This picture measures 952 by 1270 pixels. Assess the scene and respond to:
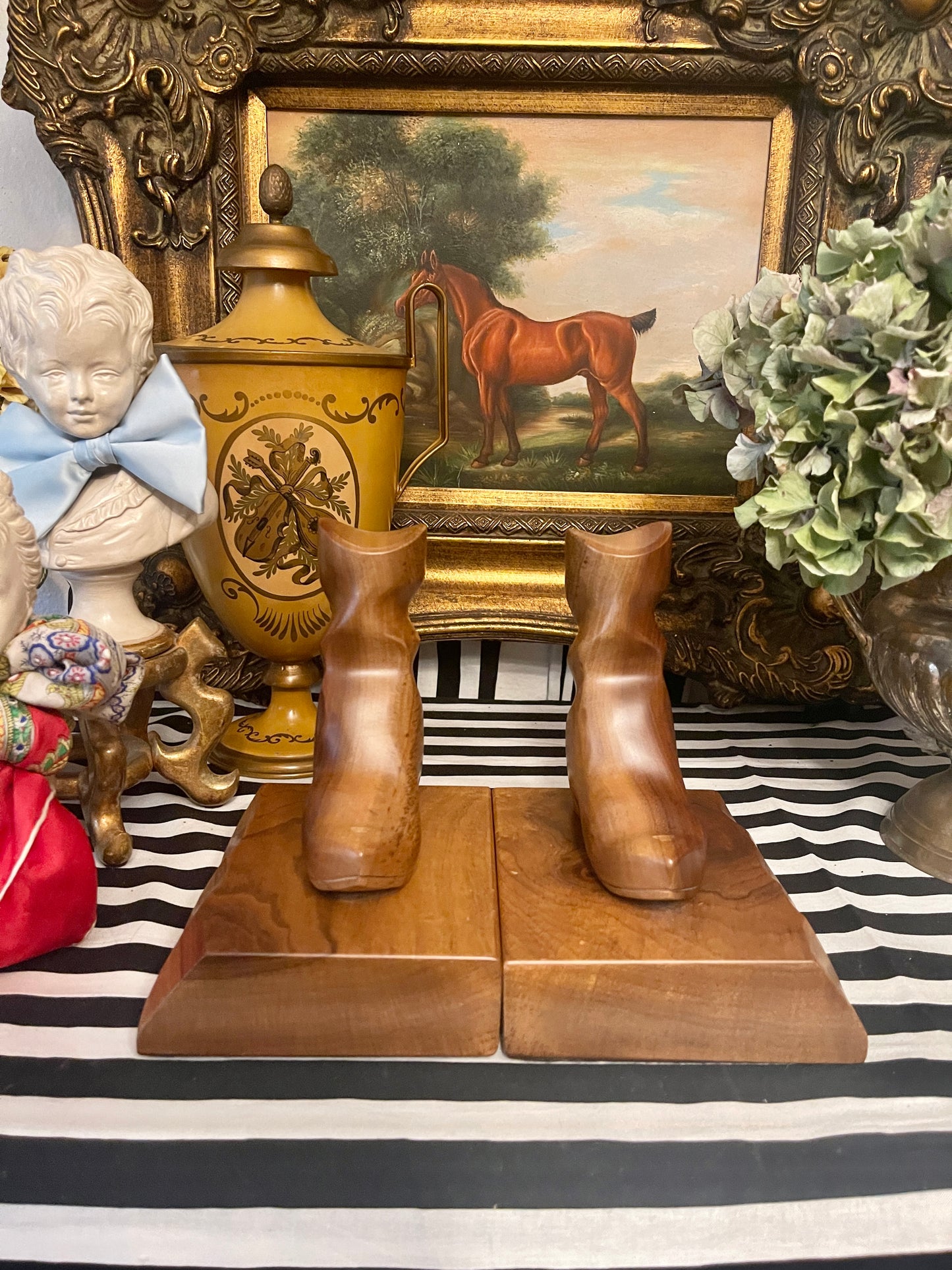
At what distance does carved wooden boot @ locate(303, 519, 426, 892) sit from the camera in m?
0.47

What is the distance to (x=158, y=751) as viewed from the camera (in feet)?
2.09

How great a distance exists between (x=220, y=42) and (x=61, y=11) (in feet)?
0.39

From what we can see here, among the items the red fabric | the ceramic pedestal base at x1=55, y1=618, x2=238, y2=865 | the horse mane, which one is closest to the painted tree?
the horse mane

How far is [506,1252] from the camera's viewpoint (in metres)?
0.34

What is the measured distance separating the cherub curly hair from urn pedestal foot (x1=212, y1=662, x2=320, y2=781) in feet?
0.96

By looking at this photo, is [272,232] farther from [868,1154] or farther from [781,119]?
[868,1154]

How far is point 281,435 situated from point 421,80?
→ 0.35 meters

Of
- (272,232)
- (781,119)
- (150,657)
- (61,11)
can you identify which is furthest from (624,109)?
(150,657)

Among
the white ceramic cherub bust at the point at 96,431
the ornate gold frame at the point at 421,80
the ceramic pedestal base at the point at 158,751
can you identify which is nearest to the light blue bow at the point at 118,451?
the white ceramic cherub bust at the point at 96,431

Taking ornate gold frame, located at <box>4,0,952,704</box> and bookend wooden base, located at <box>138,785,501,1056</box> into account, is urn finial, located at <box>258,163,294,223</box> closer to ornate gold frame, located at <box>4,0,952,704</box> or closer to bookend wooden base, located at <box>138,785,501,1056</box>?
ornate gold frame, located at <box>4,0,952,704</box>

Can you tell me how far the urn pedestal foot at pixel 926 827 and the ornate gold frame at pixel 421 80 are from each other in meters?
0.20

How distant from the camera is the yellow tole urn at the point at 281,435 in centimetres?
63

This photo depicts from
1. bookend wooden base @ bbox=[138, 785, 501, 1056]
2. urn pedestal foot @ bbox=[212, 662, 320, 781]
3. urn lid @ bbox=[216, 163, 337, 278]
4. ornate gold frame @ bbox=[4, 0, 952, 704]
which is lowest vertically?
urn pedestal foot @ bbox=[212, 662, 320, 781]

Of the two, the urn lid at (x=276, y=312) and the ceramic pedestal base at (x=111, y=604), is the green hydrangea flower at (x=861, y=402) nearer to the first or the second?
the urn lid at (x=276, y=312)
